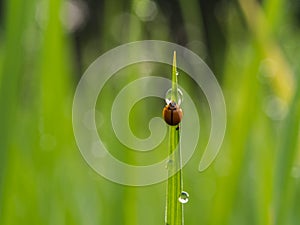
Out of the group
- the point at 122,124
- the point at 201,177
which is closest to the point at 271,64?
the point at 201,177

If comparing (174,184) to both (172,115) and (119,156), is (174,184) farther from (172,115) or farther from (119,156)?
(119,156)

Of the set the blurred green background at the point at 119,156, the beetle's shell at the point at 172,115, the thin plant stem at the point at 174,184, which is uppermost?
the blurred green background at the point at 119,156

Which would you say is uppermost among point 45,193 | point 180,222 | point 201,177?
point 201,177

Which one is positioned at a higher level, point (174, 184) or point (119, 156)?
point (119, 156)

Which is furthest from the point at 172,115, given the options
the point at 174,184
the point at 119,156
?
the point at 119,156

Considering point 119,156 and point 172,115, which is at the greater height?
point 119,156

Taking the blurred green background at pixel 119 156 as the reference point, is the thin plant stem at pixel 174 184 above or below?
below

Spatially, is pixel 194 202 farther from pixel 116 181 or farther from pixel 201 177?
pixel 116 181

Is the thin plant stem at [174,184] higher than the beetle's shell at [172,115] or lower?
lower

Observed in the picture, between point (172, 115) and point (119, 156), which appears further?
point (119, 156)
